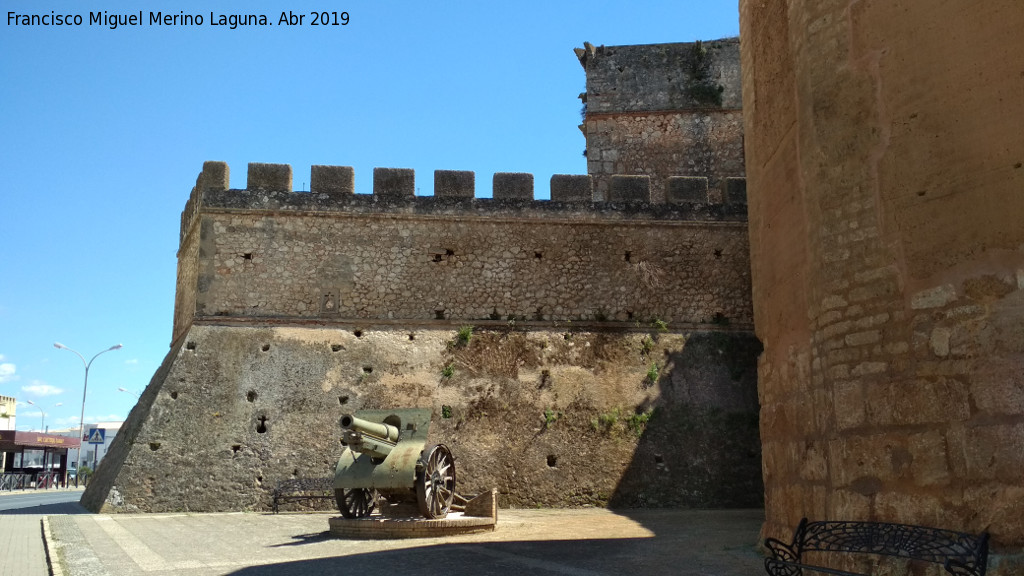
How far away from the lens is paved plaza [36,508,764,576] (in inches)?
256

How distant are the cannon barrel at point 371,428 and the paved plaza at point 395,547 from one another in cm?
124

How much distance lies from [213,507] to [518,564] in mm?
6706

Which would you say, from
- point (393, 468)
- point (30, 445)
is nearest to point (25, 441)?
point (30, 445)

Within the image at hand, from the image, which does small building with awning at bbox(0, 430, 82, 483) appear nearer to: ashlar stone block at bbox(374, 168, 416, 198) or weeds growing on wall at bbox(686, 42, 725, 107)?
ashlar stone block at bbox(374, 168, 416, 198)

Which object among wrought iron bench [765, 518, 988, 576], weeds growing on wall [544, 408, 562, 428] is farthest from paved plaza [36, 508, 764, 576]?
weeds growing on wall [544, 408, 562, 428]

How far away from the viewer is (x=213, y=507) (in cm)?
1164

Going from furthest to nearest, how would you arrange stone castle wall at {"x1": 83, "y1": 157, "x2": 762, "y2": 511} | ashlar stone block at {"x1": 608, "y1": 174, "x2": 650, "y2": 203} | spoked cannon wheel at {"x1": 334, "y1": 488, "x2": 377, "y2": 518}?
1. ashlar stone block at {"x1": 608, "y1": 174, "x2": 650, "y2": 203}
2. stone castle wall at {"x1": 83, "y1": 157, "x2": 762, "y2": 511}
3. spoked cannon wheel at {"x1": 334, "y1": 488, "x2": 377, "y2": 518}

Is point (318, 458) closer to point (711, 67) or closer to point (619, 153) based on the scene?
point (619, 153)

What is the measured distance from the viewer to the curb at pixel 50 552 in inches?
250

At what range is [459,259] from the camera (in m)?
14.1

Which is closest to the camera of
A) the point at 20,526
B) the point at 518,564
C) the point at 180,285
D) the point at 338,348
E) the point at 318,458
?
the point at 518,564

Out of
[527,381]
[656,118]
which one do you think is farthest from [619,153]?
[527,381]

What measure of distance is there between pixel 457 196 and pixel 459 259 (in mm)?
1131

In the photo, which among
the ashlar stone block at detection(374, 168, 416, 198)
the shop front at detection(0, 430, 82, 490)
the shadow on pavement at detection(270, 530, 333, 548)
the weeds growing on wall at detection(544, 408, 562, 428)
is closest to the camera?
the shadow on pavement at detection(270, 530, 333, 548)
